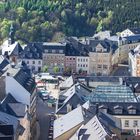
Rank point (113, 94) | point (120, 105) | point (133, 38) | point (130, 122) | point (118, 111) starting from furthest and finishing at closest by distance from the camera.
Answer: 1. point (133, 38)
2. point (113, 94)
3. point (120, 105)
4. point (118, 111)
5. point (130, 122)

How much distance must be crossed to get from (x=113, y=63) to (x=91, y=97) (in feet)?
120

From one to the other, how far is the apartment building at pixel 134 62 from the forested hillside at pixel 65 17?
21.0 metres

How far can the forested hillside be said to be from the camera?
118 metres

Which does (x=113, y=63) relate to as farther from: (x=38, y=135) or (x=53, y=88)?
(x=38, y=135)

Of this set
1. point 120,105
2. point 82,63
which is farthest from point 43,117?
point 82,63

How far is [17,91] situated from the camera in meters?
66.8

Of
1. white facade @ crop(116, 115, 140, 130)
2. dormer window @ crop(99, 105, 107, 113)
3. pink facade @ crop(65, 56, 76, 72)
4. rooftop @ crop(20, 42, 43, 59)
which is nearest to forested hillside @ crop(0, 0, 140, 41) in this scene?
rooftop @ crop(20, 42, 43, 59)

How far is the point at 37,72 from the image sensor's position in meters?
101

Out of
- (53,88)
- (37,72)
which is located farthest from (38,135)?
(37,72)

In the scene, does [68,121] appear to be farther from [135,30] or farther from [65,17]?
[65,17]

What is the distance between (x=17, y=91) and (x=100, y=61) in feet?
120

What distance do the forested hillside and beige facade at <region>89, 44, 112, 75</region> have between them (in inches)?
691

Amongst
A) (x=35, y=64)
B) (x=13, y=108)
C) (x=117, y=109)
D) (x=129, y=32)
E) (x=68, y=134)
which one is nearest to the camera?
(x=68, y=134)

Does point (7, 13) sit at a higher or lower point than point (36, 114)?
higher
